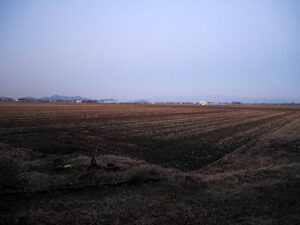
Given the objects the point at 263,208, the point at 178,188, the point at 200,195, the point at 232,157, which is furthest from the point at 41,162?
the point at 232,157

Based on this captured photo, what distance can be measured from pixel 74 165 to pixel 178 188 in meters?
4.82

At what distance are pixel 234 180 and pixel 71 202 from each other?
17.2 ft

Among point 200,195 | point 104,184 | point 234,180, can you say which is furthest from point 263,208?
point 104,184

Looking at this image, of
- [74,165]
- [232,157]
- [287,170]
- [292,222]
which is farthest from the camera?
[232,157]

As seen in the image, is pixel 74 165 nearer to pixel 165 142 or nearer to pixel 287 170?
pixel 165 142

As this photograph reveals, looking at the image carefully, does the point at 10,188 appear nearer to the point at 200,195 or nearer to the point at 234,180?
the point at 200,195

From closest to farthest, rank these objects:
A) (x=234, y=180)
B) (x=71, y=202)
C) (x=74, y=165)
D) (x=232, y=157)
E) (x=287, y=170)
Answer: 1. (x=71, y=202)
2. (x=234, y=180)
3. (x=287, y=170)
4. (x=74, y=165)
5. (x=232, y=157)

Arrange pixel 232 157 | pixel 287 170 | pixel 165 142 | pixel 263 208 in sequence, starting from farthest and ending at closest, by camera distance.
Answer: pixel 165 142, pixel 232 157, pixel 287 170, pixel 263 208

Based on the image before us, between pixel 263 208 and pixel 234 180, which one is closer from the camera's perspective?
pixel 263 208

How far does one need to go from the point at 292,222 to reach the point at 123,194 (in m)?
4.09

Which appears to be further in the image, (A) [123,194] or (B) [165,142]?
(B) [165,142]

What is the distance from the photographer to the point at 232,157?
11.5 metres

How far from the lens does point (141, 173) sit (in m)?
7.50

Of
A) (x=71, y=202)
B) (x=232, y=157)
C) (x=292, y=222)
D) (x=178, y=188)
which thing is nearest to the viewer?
(x=292, y=222)
